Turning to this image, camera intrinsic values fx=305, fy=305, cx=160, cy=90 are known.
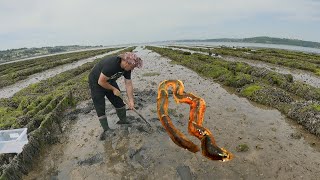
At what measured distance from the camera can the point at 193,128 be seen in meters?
5.90

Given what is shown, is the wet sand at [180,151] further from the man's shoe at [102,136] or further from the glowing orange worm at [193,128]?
the glowing orange worm at [193,128]

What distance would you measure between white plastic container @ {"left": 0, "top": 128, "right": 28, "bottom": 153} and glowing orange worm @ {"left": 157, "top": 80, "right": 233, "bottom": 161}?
4.19 metres

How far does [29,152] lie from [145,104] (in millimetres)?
5989


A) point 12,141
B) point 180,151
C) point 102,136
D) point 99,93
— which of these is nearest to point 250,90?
point 180,151

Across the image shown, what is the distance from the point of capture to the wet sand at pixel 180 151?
723cm

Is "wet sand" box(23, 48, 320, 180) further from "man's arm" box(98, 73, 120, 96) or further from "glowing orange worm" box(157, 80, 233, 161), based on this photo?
"man's arm" box(98, 73, 120, 96)

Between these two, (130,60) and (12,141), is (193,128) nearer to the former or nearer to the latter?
(130,60)

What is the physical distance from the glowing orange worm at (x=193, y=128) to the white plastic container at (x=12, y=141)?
13.7 feet

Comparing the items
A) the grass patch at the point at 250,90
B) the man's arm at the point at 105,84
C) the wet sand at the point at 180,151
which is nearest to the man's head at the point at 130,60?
the man's arm at the point at 105,84

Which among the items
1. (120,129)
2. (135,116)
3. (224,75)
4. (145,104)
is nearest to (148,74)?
(224,75)

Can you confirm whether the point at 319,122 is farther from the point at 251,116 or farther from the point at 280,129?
the point at 251,116

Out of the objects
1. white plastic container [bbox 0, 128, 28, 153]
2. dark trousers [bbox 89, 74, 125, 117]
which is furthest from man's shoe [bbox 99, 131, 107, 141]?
white plastic container [bbox 0, 128, 28, 153]

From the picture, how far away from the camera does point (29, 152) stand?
8.13m

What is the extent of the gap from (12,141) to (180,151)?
4.54 meters
